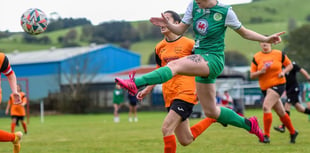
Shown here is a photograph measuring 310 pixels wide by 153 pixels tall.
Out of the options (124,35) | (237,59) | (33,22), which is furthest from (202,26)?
(237,59)

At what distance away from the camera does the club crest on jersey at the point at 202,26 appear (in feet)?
21.6

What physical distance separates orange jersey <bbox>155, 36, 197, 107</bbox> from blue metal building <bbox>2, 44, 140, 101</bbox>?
39.8 metres

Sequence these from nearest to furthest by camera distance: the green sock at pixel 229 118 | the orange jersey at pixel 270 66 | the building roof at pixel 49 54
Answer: the green sock at pixel 229 118 < the orange jersey at pixel 270 66 < the building roof at pixel 49 54

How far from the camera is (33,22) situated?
28.5 feet

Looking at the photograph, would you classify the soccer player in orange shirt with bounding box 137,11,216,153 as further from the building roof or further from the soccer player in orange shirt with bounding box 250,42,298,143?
the building roof

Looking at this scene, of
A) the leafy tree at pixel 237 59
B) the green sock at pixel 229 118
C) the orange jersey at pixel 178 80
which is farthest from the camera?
the leafy tree at pixel 237 59

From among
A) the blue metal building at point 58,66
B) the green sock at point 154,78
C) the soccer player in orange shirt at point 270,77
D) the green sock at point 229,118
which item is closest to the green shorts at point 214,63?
the green sock at point 154,78

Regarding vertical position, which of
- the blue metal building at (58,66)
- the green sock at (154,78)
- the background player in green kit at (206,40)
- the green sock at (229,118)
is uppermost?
the background player in green kit at (206,40)

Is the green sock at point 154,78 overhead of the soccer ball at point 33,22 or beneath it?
beneath

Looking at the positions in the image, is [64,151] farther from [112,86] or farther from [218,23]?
[112,86]

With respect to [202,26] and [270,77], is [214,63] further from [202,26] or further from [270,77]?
[270,77]

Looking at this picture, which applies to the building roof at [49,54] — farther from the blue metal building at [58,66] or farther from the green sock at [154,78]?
the green sock at [154,78]

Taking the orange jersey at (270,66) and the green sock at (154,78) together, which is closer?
the green sock at (154,78)

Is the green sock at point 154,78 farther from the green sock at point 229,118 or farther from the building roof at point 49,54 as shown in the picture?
the building roof at point 49,54
